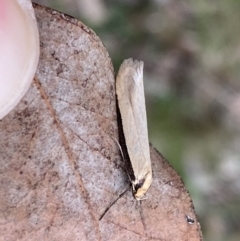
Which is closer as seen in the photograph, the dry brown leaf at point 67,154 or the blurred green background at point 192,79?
the dry brown leaf at point 67,154

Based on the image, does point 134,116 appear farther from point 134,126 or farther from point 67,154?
point 67,154

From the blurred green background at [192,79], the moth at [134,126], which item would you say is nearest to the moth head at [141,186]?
the moth at [134,126]

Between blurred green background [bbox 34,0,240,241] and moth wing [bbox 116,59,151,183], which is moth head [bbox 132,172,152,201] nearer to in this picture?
moth wing [bbox 116,59,151,183]

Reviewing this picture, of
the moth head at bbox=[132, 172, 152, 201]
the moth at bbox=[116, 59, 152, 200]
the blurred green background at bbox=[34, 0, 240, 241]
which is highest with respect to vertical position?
the moth at bbox=[116, 59, 152, 200]

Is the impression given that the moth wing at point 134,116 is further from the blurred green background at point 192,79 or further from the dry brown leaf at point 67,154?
the blurred green background at point 192,79

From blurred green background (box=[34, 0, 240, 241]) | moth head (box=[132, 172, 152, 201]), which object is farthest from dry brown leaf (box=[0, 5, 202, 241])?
blurred green background (box=[34, 0, 240, 241])

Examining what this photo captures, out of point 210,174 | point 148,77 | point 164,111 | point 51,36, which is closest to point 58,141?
point 51,36
